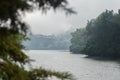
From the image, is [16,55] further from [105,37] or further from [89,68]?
[105,37]

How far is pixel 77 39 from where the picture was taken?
17462cm

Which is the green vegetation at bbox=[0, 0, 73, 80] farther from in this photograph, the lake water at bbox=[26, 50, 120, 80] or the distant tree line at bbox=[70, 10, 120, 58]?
the distant tree line at bbox=[70, 10, 120, 58]

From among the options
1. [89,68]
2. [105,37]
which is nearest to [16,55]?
[89,68]

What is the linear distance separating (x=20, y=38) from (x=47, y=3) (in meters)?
Result: 1.85

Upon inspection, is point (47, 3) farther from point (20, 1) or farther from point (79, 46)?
point (79, 46)

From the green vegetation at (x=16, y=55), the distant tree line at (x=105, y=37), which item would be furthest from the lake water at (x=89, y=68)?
the green vegetation at (x=16, y=55)

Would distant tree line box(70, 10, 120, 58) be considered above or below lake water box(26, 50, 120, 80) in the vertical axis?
above

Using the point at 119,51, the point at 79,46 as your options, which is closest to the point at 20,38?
the point at 119,51

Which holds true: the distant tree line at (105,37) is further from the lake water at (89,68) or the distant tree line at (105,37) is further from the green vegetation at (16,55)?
the green vegetation at (16,55)

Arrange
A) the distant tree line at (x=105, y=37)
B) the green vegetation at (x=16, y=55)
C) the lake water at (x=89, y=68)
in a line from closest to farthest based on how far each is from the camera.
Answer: the green vegetation at (x=16, y=55) → the lake water at (x=89, y=68) → the distant tree line at (x=105, y=37)

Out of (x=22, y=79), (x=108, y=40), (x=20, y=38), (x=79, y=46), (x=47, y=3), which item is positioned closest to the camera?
(x=47, y=3)

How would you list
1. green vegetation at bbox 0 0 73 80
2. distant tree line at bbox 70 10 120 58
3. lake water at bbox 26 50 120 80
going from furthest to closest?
distant tree line at bbox 70 10 120 58
lake water at bbox 26 50 120 80
green vegetation at bbox 0 0 73 80

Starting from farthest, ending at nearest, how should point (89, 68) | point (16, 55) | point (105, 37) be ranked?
point (105, 37), point (89, 68), point (16, 55)

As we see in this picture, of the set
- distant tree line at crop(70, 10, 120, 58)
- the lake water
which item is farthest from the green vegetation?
distant tree line at crop(70, 10, 120, 58)
